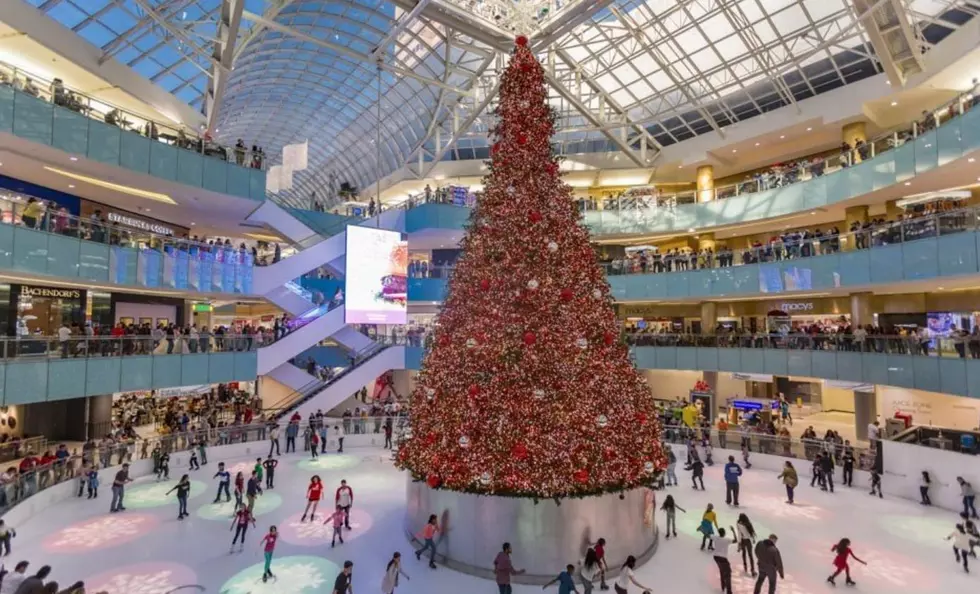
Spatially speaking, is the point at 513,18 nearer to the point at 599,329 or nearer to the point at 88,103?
the point at 88,103

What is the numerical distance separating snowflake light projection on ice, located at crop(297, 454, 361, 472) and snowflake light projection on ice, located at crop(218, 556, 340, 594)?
29.3 ft

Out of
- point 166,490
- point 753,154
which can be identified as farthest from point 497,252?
point 753,154

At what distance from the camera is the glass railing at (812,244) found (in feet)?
57.2

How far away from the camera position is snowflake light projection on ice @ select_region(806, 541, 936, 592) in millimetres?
10992

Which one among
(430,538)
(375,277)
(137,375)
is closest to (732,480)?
(430,538)

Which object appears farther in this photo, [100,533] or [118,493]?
[118,493]

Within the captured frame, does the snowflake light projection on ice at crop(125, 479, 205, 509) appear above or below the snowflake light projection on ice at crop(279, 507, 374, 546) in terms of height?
below

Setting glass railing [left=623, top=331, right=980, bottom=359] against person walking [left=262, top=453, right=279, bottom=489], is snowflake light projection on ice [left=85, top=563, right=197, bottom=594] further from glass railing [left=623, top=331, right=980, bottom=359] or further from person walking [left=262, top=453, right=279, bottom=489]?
glass railing [left=623, top=331, right=980, bottom=359]

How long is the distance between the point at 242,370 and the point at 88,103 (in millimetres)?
11564

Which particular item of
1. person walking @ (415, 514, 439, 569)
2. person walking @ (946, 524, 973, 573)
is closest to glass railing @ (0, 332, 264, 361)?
person walking @ (415, 514, 439, 569)

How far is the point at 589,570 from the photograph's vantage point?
1011 centimetres

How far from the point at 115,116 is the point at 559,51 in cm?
2115

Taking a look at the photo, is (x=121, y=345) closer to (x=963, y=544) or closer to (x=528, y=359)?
(x=528, y=359)

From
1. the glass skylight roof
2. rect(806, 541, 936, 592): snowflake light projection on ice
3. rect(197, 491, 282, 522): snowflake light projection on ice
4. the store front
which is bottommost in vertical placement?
rect(197, 491, 282, 522): snowflake light projection on ice
